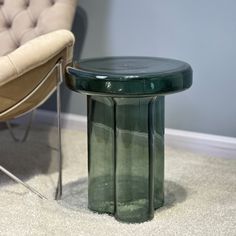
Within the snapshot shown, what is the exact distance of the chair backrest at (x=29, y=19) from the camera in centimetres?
173

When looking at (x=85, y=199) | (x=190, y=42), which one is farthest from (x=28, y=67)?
(x=190, y=42)

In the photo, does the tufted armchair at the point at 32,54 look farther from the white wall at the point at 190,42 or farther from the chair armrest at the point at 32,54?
the white wall at the point at 190,42

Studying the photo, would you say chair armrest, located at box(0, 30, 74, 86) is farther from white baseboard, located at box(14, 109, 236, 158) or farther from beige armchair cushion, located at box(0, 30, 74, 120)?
white baseboard, located at box(14, 109, 236, 158)

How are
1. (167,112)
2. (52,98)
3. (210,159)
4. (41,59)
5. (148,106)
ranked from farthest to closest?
(52,98) < (167,112) < (210,159) < (41,59) < (148,106)

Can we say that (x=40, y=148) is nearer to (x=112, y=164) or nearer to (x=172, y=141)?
→ (x=172, y=141)

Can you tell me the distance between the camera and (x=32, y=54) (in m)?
1.35

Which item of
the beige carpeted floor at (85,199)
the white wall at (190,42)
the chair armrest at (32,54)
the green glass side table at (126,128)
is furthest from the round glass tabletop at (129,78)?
the white wall at (190,42)

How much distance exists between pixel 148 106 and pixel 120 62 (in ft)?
0.64

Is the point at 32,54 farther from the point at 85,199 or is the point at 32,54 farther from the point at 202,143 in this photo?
the point at 202,143

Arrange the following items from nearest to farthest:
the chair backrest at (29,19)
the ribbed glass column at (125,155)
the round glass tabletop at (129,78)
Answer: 1. the round glass tabletop at (129,78)
2. the ribbed glass column at (125,155)
3. the chair backrest at (29,19)

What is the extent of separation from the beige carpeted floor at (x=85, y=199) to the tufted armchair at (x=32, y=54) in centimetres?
8

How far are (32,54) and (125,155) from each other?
1.24 ft

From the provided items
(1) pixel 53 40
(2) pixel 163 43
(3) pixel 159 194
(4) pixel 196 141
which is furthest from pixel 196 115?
(1) pixel 53 40

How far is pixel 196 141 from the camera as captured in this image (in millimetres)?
1889
